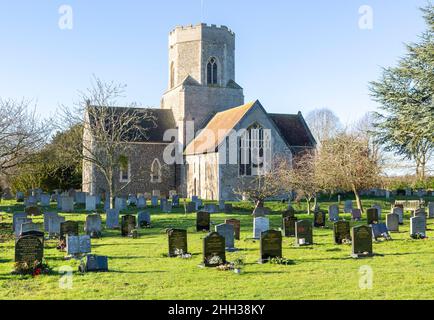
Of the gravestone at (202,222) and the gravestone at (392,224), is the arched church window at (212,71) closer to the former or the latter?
→ the gravestone at (202,222)

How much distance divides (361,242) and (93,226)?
30.0 feet

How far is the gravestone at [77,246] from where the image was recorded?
12477 millimetres

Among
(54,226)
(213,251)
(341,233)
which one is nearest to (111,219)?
(54,226)

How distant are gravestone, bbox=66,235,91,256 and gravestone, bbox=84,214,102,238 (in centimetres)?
394

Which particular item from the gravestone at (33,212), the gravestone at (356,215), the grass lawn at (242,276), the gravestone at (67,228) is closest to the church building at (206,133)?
the gravestone at (33,212)

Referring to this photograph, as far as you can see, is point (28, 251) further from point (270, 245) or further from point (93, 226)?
point (93, 226)

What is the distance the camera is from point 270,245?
11.8 m

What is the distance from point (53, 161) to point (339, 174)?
16.3m

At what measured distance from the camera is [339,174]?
1021 inches

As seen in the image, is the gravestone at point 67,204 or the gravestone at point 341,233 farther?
the gravestone at point 67,204

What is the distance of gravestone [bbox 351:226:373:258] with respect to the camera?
1227 centimetres

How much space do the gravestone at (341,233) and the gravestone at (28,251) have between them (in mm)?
8476

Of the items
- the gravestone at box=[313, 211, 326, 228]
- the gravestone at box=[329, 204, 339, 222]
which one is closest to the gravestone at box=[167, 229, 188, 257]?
the gravestone at box=[313, 211, 326, 228]
